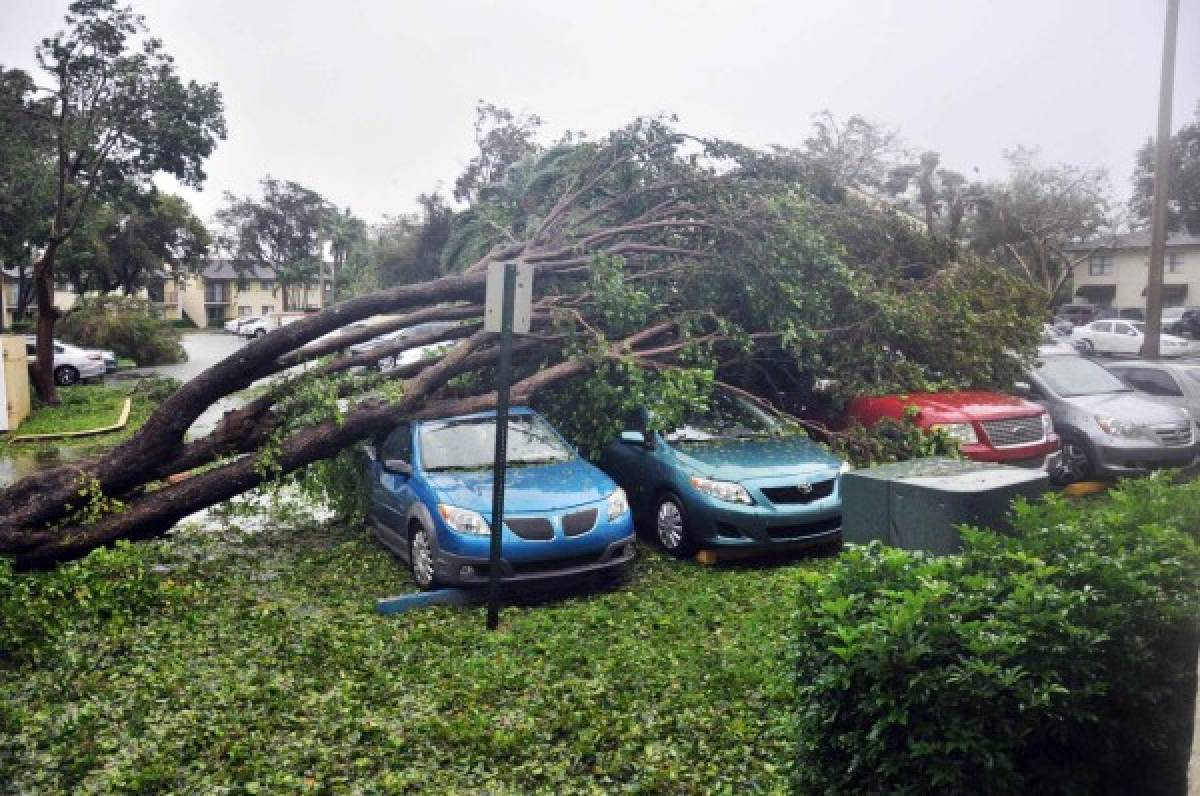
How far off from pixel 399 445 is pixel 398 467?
59 cm

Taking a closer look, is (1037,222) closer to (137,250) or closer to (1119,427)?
(1119,427)

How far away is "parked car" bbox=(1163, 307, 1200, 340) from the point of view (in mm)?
7930

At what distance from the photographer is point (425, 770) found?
4258 mm

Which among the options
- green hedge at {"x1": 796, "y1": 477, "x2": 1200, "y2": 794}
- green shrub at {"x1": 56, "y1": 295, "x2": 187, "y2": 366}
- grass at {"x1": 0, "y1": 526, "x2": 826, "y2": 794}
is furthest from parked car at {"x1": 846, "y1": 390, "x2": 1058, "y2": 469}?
green shrub at {"x1": 56, "y1": 295, "x2": 187, "y2": 366}

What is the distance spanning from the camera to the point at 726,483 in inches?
306

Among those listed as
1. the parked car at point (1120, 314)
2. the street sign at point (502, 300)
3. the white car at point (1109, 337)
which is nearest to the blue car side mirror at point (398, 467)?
the street sign at point (502, 300)

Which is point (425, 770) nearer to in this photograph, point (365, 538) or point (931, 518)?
point (931, 518)

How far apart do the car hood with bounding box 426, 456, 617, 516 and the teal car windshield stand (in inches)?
48.3

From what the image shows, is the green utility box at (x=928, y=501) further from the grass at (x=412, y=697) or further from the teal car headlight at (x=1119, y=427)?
the teal car headlight at (x=1119, y=427)

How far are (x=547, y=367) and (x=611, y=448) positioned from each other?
48.5 inches

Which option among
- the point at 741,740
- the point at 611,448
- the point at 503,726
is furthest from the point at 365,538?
the point at 741,740

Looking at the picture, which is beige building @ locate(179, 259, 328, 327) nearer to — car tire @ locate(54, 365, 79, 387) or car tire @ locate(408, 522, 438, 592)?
car tire @ locate(54, 365, 79, 387)

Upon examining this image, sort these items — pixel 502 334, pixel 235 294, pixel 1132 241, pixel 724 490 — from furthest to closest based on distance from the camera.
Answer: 1. pixel 235 294
2. pixel 1132 241
3. pixel 724 490
4. pixel 502 334

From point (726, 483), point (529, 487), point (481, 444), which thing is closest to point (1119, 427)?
point (726, 483)
